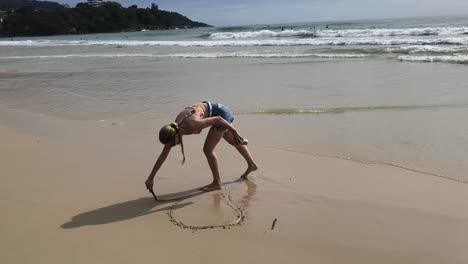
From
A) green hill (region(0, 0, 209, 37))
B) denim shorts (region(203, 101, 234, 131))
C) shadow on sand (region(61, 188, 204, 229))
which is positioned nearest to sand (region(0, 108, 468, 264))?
shadow on sand (region(61, 188, 204, 229))

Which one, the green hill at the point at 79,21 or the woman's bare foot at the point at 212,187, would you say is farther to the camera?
the green hill at the point at 79,21

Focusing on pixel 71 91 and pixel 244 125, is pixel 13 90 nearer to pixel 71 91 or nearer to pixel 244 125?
pixel 71 91

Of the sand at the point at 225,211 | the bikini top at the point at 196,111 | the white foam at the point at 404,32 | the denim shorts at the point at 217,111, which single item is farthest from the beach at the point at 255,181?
the white foam at the point at 404,32

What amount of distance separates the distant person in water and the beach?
7.9 inches

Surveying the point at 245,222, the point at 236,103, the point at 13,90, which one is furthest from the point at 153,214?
the point at 13,90

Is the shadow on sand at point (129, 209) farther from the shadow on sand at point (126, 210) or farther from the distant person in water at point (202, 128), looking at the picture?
the distant person in water at point (202, 128)

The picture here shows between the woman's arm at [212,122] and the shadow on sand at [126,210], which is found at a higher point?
the woman's arm at [212,122]

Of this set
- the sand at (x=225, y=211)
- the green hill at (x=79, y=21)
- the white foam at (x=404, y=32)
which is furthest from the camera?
the green hill at (x=79, y=21)

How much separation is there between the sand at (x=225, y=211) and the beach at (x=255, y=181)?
16 mm

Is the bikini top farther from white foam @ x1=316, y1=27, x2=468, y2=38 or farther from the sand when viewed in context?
white foam @ x1=316, y1=27, x2=468, y2=38

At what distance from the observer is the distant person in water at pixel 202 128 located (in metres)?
4.39

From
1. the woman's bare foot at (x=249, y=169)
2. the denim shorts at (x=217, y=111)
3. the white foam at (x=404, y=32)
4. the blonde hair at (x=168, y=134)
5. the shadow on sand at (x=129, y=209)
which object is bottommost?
the shadow on sand at (x=129, y=209)

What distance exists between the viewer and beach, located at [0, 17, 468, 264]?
3.54 meters

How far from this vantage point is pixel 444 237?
3.62m
